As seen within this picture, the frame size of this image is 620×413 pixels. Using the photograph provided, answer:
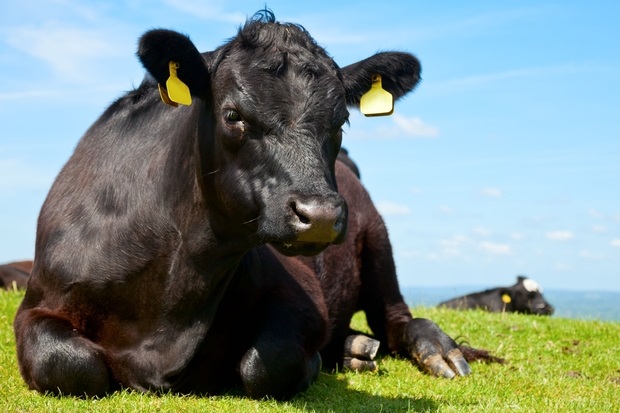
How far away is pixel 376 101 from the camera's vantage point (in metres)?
7.01

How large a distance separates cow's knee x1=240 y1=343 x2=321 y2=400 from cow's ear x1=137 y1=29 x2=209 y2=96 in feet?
6.35

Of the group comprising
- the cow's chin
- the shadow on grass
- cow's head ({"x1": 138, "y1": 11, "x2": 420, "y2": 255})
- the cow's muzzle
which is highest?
cow's head ({"x1": 138, "y1": 11, "x2": 420, "y2": 255})

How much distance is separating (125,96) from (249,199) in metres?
2.38

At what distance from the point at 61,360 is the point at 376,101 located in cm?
296

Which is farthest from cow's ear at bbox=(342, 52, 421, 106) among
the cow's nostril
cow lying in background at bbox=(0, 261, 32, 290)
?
cow lying in background at bbox=(0, 261, 32, 290)

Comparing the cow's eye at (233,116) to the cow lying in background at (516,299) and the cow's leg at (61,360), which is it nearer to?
the cow's leg at (61,360)

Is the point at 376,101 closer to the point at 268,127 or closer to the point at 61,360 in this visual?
the point at 268,127

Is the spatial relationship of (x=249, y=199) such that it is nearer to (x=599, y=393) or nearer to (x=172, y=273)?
(x=172, y=273)

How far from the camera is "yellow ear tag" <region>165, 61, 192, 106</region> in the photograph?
20.0 ft

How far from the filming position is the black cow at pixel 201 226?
5816 millimetres

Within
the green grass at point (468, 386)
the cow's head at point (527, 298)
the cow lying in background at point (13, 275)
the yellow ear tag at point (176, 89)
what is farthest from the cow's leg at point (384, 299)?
the cow's head at point (527, 298)

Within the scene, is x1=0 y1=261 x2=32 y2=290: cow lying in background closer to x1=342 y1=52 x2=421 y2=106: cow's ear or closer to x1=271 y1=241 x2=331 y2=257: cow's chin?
x1=342 y1=52 x2=421 y2=106: cow's ear

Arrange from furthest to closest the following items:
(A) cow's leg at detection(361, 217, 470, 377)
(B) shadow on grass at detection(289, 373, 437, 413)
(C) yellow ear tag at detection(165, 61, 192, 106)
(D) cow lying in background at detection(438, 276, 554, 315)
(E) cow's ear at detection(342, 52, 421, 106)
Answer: (D) cow lying in background at detection(438, 276, 554, 315) → (A) cow's leg at detection(361, 217, 470, 377) → (E) cow's ear at detection(342, 52, 421, 106) → (B) shadow on grass at detection(289, 373, 437, 413) → (C) yellow ear tag at detection(165, 61, 192, 106)

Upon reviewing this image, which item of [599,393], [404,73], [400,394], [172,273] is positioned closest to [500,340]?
[599,393]
